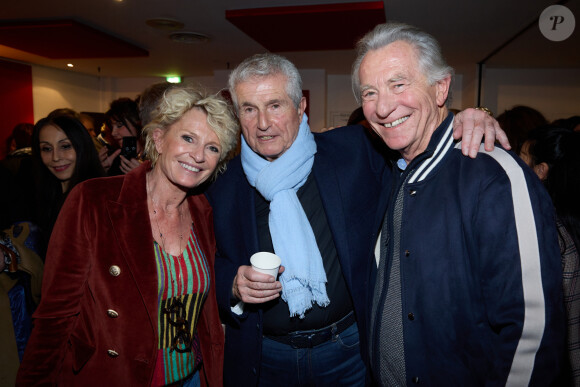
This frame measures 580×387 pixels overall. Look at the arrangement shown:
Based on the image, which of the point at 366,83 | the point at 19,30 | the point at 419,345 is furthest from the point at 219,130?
the point at 19,30

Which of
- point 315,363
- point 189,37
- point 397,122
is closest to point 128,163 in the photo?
point 315,363

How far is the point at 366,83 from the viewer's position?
1.44 m

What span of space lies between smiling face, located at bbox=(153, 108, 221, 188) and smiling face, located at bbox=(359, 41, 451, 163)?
0.81 m

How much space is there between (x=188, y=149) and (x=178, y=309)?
76 cm

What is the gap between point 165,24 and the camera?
5.89 meters

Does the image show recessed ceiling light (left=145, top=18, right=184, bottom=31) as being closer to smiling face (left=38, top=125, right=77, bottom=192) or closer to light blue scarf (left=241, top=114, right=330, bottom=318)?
smiling face (left=38, top=125, right=77, bottom=192)

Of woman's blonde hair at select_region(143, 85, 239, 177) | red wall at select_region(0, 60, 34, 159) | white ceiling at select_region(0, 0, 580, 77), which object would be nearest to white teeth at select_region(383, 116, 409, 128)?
woman's blonde hair at select_region(143, 85, 239, 177)

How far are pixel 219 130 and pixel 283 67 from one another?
45 centimetres

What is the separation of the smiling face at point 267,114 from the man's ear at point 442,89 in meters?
0.71

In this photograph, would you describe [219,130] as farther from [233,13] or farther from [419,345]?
[233,13]

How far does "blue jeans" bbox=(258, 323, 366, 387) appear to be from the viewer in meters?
1.68

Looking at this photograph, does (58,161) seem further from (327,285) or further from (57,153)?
(327,285)

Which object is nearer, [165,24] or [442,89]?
[442,89]

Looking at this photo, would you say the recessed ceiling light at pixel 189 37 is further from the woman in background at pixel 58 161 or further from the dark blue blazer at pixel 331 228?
the dark blue blazer at pixel 331 228
